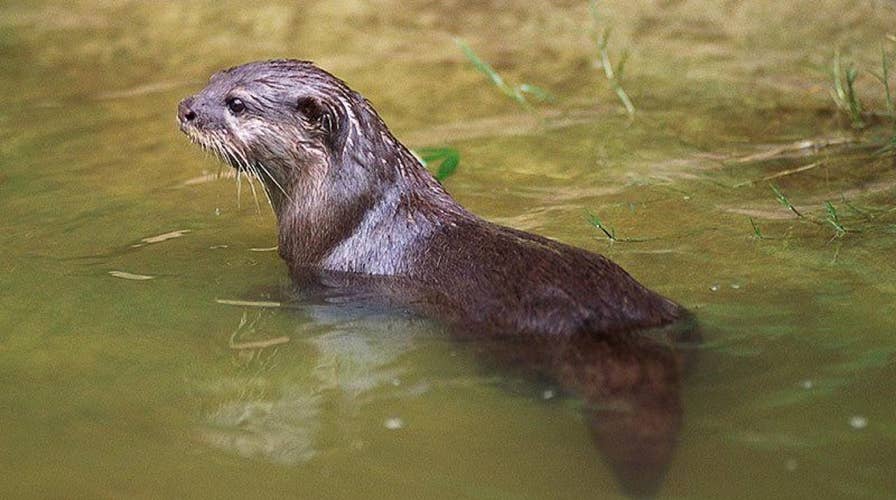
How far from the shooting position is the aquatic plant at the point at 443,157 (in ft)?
16.4

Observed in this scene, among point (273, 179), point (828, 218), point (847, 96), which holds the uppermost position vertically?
point (273, 179)

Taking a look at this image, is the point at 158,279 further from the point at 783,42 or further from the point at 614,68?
the point at 783,42

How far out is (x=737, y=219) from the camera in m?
4.52

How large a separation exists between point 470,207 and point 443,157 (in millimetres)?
346

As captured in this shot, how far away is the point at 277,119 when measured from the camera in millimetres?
4254

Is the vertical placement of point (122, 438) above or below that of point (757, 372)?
above

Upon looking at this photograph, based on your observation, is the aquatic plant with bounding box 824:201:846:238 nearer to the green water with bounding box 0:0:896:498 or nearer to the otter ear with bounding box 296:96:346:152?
the green water with bounding box 0:0:896:498

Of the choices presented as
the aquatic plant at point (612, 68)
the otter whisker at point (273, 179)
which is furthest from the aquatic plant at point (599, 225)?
the aquatic plant at point (612, 68)

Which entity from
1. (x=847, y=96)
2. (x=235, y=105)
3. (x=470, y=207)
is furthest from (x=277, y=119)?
(x=847, y=96)

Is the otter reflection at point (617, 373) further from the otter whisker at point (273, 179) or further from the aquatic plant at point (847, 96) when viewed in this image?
the aquatic plant at point (847, 96)

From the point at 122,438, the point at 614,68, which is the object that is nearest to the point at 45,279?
the point at 122,438

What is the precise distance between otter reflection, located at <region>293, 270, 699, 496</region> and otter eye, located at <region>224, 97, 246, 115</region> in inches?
33.1

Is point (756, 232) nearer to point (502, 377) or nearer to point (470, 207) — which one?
point (470, 207)

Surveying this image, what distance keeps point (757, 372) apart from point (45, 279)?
217 centimetres
